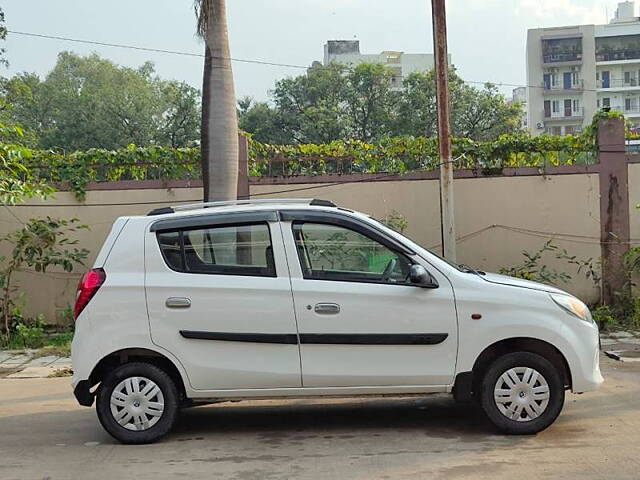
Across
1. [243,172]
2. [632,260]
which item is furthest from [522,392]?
[243,172]

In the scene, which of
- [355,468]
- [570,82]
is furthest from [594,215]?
[570,82]

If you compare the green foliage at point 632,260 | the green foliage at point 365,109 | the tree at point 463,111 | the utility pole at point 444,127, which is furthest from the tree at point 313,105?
the green foliage at point 632,260

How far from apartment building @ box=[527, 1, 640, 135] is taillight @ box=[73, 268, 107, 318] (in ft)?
210

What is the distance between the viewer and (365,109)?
1489 inches

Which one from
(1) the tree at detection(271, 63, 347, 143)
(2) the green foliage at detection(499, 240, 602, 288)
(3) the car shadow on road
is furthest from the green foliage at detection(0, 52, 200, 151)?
(3) the car shadow on road

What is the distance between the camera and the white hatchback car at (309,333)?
571 centimetres

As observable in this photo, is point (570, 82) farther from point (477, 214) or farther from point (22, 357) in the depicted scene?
point (22, 357)

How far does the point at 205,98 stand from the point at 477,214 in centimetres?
496

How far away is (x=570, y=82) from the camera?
66.8 m

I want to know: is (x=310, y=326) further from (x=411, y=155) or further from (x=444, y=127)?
(x=411, y=155)

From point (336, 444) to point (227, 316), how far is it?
4.25 feet

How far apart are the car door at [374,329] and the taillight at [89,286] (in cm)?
148

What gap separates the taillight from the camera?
5.79m

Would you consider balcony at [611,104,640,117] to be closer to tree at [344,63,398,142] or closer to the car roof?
tree at [344,63,398,142]
